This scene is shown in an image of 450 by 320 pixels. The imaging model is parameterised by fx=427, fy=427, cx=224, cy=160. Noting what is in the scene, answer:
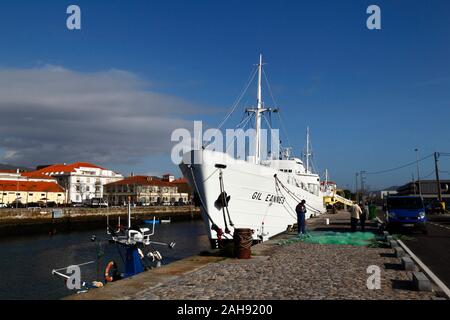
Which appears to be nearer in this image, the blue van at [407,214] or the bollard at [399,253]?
the bollard at [399,253]

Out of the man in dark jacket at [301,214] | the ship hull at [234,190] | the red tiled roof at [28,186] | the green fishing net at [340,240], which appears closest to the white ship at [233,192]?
the ship hull at [234,190]

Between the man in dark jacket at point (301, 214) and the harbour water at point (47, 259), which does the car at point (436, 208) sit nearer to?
the harbour water at point (47, 259)

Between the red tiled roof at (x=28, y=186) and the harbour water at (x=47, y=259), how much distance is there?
44395mm

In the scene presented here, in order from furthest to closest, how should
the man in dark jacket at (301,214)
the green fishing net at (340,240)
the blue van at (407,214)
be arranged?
the blue van at (407,214) → the man in dark jacket at (301,214) → the green fishing net at (340,240)

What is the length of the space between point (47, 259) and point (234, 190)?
16824mm

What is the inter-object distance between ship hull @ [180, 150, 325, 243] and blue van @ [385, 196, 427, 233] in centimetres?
650

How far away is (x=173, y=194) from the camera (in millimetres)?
123188

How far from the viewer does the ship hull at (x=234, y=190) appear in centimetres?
2039

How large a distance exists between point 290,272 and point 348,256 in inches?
145

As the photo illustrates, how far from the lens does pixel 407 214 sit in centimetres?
2153

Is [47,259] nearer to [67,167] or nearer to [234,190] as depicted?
[234,190]

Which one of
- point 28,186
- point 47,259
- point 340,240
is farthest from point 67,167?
point 340,240
